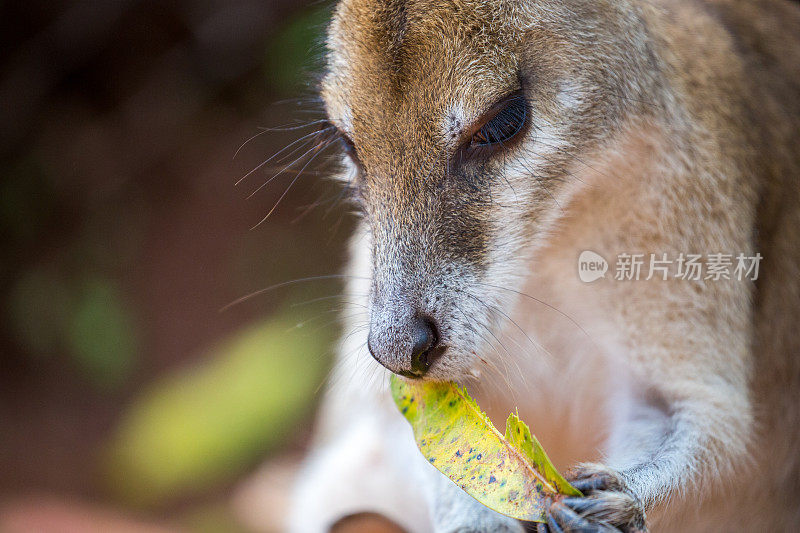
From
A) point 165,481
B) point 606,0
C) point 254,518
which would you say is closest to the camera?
point 606,0

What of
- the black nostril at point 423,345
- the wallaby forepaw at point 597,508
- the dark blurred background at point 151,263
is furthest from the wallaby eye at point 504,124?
the dark blurred background at point 151,263

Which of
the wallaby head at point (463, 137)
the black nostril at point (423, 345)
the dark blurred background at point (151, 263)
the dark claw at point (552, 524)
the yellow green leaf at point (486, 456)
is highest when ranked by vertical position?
the wallaby head at point (463, 137)

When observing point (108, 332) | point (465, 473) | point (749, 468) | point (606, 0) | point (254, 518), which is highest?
point (606, 0)

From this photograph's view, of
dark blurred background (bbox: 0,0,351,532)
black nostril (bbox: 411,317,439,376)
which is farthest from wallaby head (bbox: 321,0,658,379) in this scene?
dark blurred background (bbox: 0,0,351,532)

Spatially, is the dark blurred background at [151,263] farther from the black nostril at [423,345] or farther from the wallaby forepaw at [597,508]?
the wallaby forepaw at [597,508]

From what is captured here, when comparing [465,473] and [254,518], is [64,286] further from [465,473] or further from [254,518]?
[465,473]

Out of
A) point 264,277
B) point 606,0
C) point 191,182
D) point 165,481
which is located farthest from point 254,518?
point 606,0

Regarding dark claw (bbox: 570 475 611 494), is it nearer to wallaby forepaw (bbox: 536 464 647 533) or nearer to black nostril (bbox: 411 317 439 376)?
wallaby forepaw (bbox: 536 464 647 533)
